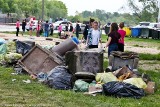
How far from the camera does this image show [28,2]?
363ft

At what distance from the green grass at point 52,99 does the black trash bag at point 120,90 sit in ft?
0.55

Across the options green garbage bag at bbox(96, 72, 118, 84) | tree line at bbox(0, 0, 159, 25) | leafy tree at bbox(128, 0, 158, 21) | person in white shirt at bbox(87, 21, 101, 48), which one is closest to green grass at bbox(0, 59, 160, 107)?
green garbage bag at bbox(96, 72, 118, 84)

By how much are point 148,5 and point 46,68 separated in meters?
73.4

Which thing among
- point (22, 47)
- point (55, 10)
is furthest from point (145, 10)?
point (22, 47)

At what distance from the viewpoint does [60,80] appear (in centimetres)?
1059

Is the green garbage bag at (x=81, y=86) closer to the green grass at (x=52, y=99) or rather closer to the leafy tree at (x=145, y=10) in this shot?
the green grass at (x=52, y=99)

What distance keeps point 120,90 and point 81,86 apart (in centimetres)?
104

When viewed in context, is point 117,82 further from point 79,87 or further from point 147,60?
point 147,60

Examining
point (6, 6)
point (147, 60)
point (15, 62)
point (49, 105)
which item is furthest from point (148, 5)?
point (49, 105)

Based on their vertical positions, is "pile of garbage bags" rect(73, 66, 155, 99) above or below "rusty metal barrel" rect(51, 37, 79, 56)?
below

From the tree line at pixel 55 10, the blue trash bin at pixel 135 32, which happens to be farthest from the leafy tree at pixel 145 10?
the blue trash bin at pixel 135 32

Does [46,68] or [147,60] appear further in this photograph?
[147,60]

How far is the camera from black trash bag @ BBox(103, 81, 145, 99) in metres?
9.55

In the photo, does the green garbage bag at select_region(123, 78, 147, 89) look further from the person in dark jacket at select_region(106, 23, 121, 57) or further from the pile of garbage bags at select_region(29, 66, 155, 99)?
the person in dark jacket at select_region(106, 23, 121, 57)
